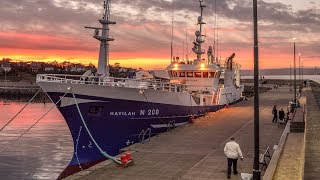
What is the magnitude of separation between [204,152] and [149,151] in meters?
2.88

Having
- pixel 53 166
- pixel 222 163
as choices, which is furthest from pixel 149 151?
pixel 53 166

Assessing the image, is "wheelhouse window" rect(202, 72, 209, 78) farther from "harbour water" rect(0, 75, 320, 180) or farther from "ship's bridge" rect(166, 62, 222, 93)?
"harbour water" rect(0, 75, 320, 180)

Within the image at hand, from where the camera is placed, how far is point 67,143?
128 ft

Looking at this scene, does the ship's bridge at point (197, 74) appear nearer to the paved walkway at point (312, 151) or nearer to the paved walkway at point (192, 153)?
the paved walkway at point (192, 153)

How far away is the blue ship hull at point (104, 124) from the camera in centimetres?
2511

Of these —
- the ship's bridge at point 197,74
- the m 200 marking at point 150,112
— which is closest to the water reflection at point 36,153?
the m 200 marking at point 150,112

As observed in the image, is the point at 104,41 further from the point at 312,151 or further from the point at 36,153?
the point at 312,151

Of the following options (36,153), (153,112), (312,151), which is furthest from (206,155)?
(36,153)

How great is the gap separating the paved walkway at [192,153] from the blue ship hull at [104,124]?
228cm

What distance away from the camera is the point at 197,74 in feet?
135

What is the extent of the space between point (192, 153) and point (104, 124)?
292 inches

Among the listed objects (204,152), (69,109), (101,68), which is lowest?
(204,152)

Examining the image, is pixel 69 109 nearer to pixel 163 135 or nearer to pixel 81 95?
pixel 81 95

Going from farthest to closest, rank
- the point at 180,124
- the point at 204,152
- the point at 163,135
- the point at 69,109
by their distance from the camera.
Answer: the point at 180,124
the point at 163,135
the point at 69,109
the point at 204,152
